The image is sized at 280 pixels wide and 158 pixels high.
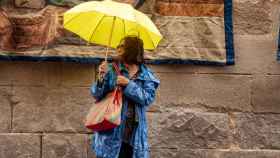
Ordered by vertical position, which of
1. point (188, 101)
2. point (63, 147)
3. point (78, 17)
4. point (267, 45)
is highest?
point (78, 17)

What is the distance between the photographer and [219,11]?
6.39 metres

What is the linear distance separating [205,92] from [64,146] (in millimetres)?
1538

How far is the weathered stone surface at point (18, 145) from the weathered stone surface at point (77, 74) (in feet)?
2.20

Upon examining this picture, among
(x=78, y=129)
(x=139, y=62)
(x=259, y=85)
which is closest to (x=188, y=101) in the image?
(x=259, y=85)

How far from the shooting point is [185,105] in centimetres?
639

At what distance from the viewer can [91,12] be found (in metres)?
4.77

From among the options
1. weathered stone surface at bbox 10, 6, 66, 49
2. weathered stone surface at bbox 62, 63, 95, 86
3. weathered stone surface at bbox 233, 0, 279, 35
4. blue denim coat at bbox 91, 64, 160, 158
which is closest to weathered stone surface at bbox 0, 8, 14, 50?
weathered stone surface at bbox 10, 6, 66, 49

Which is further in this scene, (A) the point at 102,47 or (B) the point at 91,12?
(A) the point at 102,47

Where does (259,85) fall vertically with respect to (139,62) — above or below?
below

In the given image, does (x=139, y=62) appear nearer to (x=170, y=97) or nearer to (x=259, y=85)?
(x=170, y=97)

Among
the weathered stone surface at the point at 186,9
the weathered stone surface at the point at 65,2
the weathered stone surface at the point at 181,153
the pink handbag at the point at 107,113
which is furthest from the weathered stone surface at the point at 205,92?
the pink handbag at the point at 107,113

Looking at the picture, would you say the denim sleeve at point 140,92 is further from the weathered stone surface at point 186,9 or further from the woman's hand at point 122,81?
the weathered stone surface at point 186,9

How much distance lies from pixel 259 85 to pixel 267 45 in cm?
42

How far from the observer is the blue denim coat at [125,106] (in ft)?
15.6
